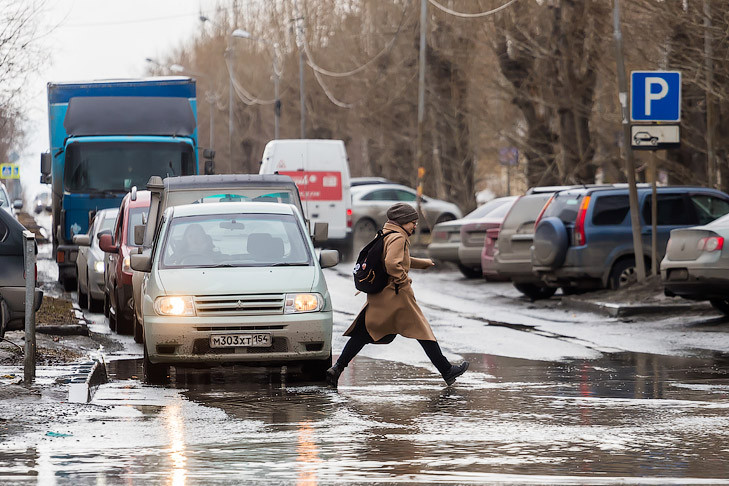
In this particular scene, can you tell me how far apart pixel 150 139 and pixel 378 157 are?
38.0 metres

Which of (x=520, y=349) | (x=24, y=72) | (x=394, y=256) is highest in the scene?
A: (x=24, y=72)

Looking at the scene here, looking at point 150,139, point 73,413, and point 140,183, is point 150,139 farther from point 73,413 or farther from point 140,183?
point 73,413

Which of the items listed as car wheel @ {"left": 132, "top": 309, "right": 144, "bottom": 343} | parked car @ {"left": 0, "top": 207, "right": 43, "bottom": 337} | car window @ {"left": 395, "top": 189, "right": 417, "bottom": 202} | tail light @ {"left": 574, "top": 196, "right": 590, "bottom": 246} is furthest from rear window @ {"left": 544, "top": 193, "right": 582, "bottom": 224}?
car window @ {"left": 395, "top": 189, "right": 417, "bottom": 202}

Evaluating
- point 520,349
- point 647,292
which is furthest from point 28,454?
point 647,292

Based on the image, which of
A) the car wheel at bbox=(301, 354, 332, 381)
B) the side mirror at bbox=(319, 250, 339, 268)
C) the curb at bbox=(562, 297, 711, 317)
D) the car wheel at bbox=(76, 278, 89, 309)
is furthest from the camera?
the car wheel at bbox=(76, 278, 89, 309)

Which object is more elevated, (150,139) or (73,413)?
(150,139)

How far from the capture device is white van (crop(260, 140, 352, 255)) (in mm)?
32312

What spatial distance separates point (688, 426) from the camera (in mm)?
9422

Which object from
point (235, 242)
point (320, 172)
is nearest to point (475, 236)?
point (320, 172)

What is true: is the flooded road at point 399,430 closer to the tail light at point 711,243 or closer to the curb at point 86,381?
the curb at point 86,381

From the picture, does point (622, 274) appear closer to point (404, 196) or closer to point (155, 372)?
point (155, 372)

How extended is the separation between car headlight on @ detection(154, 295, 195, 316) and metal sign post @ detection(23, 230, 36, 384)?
108cm

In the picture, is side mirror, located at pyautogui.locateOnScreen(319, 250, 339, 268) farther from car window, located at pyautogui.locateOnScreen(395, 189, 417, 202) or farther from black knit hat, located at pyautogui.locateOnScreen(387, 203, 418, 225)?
car window, located at pyautogui.locateOnScreen(395, 189, 417, 202)

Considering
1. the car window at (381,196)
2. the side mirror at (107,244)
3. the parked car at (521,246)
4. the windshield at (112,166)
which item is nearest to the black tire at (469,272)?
the parked car at (521,246)
